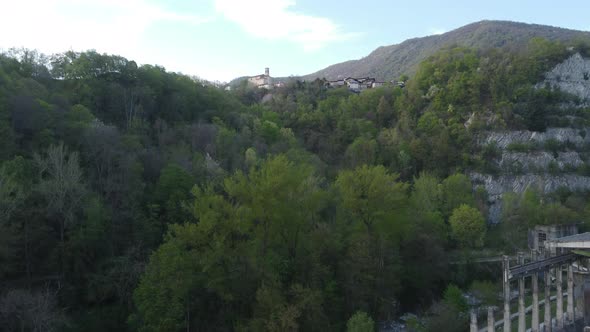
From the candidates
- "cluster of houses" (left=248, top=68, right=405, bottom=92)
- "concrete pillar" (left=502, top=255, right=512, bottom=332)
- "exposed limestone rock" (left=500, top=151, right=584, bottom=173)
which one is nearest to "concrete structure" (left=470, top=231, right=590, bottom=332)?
"concrete pillar" (left=502, top=255, right=512, bottom=332)

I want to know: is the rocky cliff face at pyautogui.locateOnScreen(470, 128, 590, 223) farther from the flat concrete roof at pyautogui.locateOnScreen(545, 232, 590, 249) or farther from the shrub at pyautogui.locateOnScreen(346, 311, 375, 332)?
the shrub at pyautogui.locateOnScreen(346, 311, 375, 332)

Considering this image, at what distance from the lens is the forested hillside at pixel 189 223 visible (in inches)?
883

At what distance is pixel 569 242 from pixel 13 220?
29.2 meters

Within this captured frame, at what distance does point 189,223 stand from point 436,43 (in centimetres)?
12894

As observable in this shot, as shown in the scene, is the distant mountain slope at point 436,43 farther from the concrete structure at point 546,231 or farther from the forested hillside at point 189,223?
the forested hillside at point 189,223

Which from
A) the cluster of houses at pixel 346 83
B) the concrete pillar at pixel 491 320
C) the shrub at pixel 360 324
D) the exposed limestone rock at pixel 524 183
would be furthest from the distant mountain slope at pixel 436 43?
the shrub at pixel 360 324

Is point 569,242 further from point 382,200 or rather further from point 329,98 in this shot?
point 329,98

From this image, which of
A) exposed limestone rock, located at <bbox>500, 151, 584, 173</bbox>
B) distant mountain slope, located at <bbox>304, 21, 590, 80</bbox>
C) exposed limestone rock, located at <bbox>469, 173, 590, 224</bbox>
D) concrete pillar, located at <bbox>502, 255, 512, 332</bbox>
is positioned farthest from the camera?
distant mountain slope, located at <bbox>304, 21, 590, 80</bbox>

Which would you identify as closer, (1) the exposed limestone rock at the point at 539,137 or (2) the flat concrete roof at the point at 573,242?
(2) the flat concrete roof at the point at 573,242

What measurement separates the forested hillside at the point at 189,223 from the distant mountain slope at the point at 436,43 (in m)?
70.4

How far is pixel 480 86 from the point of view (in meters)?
68.6

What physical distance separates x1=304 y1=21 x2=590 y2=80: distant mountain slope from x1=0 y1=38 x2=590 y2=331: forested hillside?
231 feet

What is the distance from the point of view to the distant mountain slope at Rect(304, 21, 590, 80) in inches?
4417

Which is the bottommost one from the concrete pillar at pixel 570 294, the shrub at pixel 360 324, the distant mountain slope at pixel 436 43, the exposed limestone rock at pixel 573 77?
the concrete pillar at pixel 570 294
